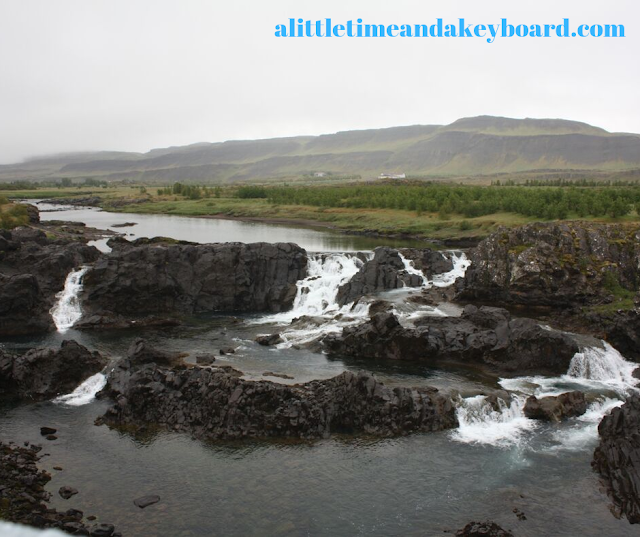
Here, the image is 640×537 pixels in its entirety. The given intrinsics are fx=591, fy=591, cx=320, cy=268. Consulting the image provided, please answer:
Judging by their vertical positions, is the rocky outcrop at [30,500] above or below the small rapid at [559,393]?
above

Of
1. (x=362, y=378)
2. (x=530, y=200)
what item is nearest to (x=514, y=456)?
(x=362, y=378)

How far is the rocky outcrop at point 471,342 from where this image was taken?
37.3m

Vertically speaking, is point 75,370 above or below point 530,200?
below

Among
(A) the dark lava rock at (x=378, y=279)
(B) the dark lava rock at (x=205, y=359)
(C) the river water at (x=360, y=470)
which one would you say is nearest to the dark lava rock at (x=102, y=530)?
(C) the river water at (x=360, y=470)

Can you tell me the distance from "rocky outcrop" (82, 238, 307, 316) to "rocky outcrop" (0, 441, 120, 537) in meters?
26.1

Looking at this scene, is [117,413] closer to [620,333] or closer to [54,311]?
[54,311]

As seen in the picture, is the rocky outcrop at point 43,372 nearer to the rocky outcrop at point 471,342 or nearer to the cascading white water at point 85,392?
the cascading white water at point 85,392

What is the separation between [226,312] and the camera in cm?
5631

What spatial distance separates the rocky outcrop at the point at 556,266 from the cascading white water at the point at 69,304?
34664mm

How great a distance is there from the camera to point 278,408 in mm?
30547

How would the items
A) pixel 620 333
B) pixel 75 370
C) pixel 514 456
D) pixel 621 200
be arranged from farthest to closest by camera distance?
pixel 621 200
pixel 620 333
pixel 75 370
pixel 514 456

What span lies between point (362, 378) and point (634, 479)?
13275mm

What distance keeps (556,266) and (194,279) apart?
1312 inches

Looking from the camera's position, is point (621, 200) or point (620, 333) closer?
point (620, 333)
